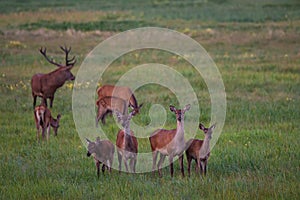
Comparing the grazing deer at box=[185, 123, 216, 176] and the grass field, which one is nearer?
the grass field

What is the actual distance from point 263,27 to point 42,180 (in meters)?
30.4

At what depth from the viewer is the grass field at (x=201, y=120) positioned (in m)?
9.02

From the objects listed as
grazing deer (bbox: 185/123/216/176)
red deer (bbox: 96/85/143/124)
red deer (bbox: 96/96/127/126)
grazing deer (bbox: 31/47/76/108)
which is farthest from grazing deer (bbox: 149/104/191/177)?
grazing deer (bbox: 31/47/76/108)

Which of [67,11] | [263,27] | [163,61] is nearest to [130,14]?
[67,11]

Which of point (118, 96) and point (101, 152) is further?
point (118, 96)

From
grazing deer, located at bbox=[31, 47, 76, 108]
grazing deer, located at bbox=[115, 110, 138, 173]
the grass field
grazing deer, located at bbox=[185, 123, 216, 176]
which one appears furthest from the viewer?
grazing deer, located at bbox=[31, 47, 76, 108]

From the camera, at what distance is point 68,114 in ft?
52.2

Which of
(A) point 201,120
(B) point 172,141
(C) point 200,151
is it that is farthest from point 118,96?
(C) point 200,151

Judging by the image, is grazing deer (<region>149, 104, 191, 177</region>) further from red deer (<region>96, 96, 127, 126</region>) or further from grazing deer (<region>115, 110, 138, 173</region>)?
red deer (<region>96, 96, 127, 126</region>)

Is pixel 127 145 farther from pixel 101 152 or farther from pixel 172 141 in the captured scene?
pixel 172 141

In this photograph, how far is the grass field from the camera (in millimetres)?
9023

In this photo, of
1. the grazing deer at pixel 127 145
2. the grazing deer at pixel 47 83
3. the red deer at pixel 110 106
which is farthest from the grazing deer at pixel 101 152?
the grazing deer at pixel 47 83

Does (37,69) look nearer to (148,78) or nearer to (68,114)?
(148,78)

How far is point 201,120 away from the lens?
1502 cm
